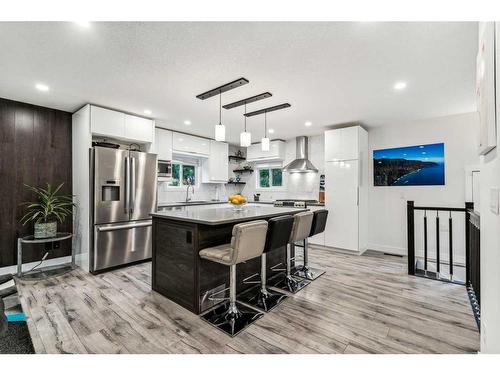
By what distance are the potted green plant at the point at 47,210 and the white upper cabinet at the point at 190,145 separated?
2107mm

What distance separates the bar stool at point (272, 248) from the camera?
2.45 m

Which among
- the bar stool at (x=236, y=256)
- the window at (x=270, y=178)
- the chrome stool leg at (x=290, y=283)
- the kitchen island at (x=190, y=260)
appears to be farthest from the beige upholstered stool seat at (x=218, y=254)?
the window at (x=270, y=178)

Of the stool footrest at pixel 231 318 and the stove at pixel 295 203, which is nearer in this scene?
the stool footrest at pixel 231 318

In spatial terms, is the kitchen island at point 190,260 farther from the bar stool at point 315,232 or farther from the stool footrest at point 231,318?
the bar stool at point 315,232

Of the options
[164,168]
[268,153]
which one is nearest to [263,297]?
[164,168]

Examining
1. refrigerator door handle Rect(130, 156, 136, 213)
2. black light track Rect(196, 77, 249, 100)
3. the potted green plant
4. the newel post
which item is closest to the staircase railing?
the newel post

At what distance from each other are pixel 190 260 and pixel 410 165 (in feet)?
13.9

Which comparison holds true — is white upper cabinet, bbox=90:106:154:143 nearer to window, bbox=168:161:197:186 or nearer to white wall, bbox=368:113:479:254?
window, bbox=168:161:197:186

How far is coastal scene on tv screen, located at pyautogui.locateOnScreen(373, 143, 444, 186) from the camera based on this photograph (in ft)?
14.1

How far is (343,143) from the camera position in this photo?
15.5 feet

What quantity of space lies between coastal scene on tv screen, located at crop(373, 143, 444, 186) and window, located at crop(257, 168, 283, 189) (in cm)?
237

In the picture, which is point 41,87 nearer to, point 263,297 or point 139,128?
point 139,128

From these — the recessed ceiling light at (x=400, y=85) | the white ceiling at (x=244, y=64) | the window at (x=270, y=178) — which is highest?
the white ceiling at (x=244, y=64)
